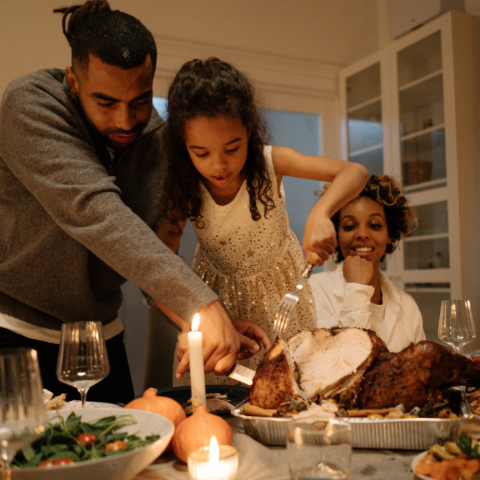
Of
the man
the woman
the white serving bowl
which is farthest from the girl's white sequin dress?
the white serving bowl

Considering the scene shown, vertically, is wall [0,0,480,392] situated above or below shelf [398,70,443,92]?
above

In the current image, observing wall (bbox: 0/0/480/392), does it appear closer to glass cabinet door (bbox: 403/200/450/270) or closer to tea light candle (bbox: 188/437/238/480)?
glass cabinet door (bbox: 403/200/450/270)

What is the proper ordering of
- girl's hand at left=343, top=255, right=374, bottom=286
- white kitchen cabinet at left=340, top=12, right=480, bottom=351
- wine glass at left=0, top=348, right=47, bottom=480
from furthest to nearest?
1. white kitchen cabinet at left=340, top=12, right=480, bottom=351
2. girl's hand at left=343, top=255, right=374, bottom=286
3. wine glass at left=0, top=348, right=47, bottom=480

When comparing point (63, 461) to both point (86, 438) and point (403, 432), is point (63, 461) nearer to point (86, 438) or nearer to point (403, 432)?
point (86, 438)

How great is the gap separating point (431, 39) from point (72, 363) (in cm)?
303

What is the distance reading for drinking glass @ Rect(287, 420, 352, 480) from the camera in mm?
557

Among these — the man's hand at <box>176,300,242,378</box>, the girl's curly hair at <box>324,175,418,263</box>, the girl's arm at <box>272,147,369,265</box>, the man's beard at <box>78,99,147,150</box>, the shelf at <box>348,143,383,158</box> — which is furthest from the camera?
the shelf at <box>348,143,383,158</box>

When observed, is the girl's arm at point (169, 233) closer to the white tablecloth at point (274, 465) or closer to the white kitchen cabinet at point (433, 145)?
the white tablecloth at point (274, 465)

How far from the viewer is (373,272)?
2.05 m

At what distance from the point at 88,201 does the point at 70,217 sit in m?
0.07

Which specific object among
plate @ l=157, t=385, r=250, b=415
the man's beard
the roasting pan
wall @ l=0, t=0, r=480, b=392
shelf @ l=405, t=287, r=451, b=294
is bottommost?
plate @ l=157, t=385, r=250, b=415

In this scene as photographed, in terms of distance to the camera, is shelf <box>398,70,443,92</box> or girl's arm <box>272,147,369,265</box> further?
shelf <box>398,70,443,92</box>

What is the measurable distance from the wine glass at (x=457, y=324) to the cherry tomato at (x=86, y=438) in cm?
97

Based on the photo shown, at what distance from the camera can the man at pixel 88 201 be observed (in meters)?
0.97
